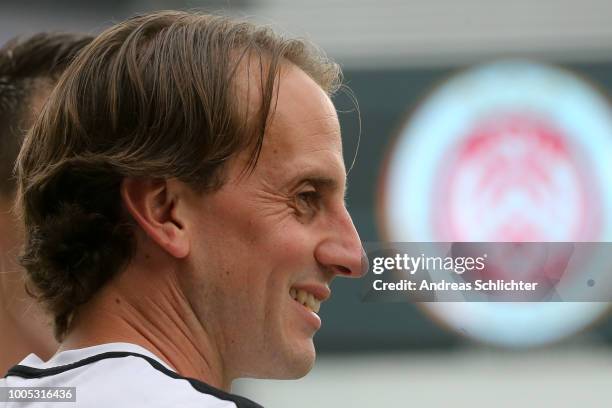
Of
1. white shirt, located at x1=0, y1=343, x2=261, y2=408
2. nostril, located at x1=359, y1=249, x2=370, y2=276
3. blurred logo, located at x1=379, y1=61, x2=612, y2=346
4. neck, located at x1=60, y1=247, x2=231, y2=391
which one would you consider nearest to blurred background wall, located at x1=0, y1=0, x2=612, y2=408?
blurred logo, located at x1=379, y1=61, x2=612, y2=346

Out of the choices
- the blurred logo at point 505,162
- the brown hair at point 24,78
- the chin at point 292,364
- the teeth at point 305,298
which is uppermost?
the blurred logo at point 505,162

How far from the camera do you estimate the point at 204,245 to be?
1484 millimetres

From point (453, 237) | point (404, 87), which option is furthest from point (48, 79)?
point (404, 87)

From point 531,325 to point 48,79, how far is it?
2228 millimetres

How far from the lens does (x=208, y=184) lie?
1.48 m

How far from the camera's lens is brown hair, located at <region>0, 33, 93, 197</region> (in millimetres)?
2477

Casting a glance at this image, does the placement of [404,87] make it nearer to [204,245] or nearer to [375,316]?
[375,316]

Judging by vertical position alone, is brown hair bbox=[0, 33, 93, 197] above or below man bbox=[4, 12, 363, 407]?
above

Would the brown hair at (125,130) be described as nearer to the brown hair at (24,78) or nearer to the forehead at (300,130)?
the forehead at (300,130)

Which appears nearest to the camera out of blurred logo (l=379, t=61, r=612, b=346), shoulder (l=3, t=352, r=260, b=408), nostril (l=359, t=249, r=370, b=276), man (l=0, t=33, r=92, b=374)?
shoulder (l=3, t=352, r=260, b=408)

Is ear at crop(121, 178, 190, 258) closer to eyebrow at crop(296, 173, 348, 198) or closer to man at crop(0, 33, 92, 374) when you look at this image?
eyebrow at crop(296, 173, 348, 198)

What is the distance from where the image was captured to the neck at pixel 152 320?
148cm

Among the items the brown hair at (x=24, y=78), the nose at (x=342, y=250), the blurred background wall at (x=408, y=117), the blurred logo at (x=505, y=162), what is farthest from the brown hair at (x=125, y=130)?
the blurred background wall at (x=408, y=117)

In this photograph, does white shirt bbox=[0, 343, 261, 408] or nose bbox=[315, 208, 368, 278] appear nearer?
white shirt bbox=[0, 343, 261, 408]
